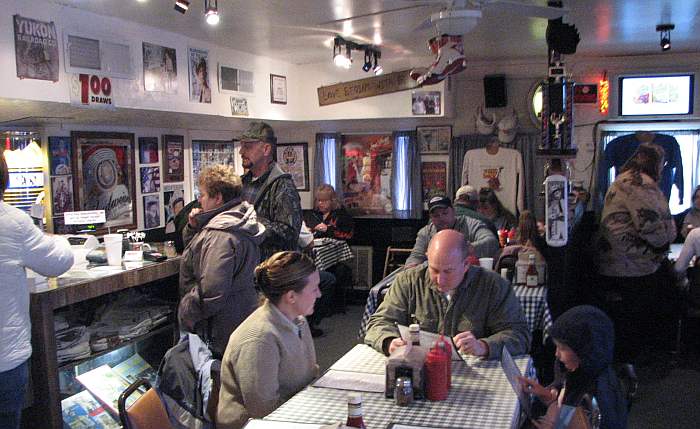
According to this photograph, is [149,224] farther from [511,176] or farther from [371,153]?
[511,176]

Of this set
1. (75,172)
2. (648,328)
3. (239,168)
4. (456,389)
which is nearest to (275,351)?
(456,389)

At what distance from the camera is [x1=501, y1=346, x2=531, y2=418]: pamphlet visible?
8.41 feet

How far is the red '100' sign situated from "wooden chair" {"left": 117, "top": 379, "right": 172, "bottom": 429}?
243 cm

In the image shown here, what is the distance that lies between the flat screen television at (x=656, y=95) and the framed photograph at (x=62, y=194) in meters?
6.11

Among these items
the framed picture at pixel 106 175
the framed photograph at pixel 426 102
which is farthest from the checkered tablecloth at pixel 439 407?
the framed photograph at pixel 426 102

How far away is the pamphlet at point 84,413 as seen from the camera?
3.68 m

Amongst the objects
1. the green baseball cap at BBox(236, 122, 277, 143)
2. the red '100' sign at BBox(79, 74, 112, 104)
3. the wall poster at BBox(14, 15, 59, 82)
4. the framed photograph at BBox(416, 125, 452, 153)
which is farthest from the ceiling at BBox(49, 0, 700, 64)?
the framed photograph at BBox(416, 125, 452, 153)

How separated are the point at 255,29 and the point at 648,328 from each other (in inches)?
166

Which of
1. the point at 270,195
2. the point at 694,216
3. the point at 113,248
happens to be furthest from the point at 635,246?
the point at 113,248

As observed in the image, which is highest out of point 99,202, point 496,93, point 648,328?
point 496,93

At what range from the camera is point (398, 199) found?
8477 mm

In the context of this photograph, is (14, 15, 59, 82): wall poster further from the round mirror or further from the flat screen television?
the flat screen television

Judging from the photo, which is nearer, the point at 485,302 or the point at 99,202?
the point at 485,302

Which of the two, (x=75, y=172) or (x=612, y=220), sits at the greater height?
(x=75, y=172)
